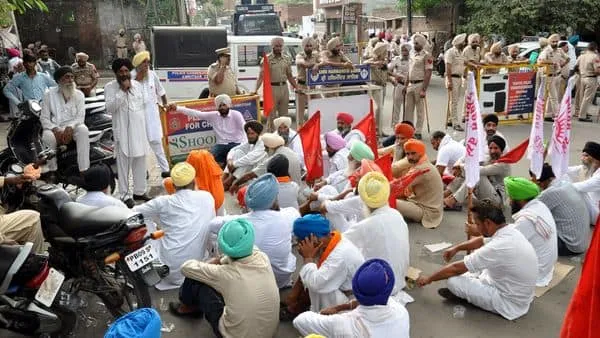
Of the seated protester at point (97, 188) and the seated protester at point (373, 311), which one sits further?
the seated protester at point (97, 188)

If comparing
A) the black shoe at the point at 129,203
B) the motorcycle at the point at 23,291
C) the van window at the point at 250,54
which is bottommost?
the black shoe at the point at 129,203

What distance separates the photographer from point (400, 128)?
22.0 feet

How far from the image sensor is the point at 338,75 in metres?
9.58

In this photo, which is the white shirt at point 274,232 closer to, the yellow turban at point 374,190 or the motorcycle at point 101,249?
the yellow turban at point 374,190

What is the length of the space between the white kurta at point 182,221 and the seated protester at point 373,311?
1.86 metres

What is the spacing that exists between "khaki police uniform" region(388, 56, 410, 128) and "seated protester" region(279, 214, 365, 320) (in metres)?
7.27

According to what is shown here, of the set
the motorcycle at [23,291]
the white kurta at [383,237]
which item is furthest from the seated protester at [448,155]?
the motorcycle at [23,291]

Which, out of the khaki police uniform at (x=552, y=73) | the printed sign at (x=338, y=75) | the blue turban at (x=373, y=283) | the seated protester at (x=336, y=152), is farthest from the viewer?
the khaki police uniform at (x=552, y=73)

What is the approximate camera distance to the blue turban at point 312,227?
373 cm

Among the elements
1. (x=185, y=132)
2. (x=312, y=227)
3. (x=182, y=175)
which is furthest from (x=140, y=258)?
(x=185, y=132)

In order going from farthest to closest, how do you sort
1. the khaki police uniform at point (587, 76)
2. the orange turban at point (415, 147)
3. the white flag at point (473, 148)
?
1. the khaki police uniform at point (587, 76)
2. the orange turban at point (415, 147)
3. the white flag at point (473, 148)

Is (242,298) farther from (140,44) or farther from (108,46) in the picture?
(108,46)

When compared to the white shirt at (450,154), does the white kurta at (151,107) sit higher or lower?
higher

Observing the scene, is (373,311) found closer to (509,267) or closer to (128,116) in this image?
(509,267)
